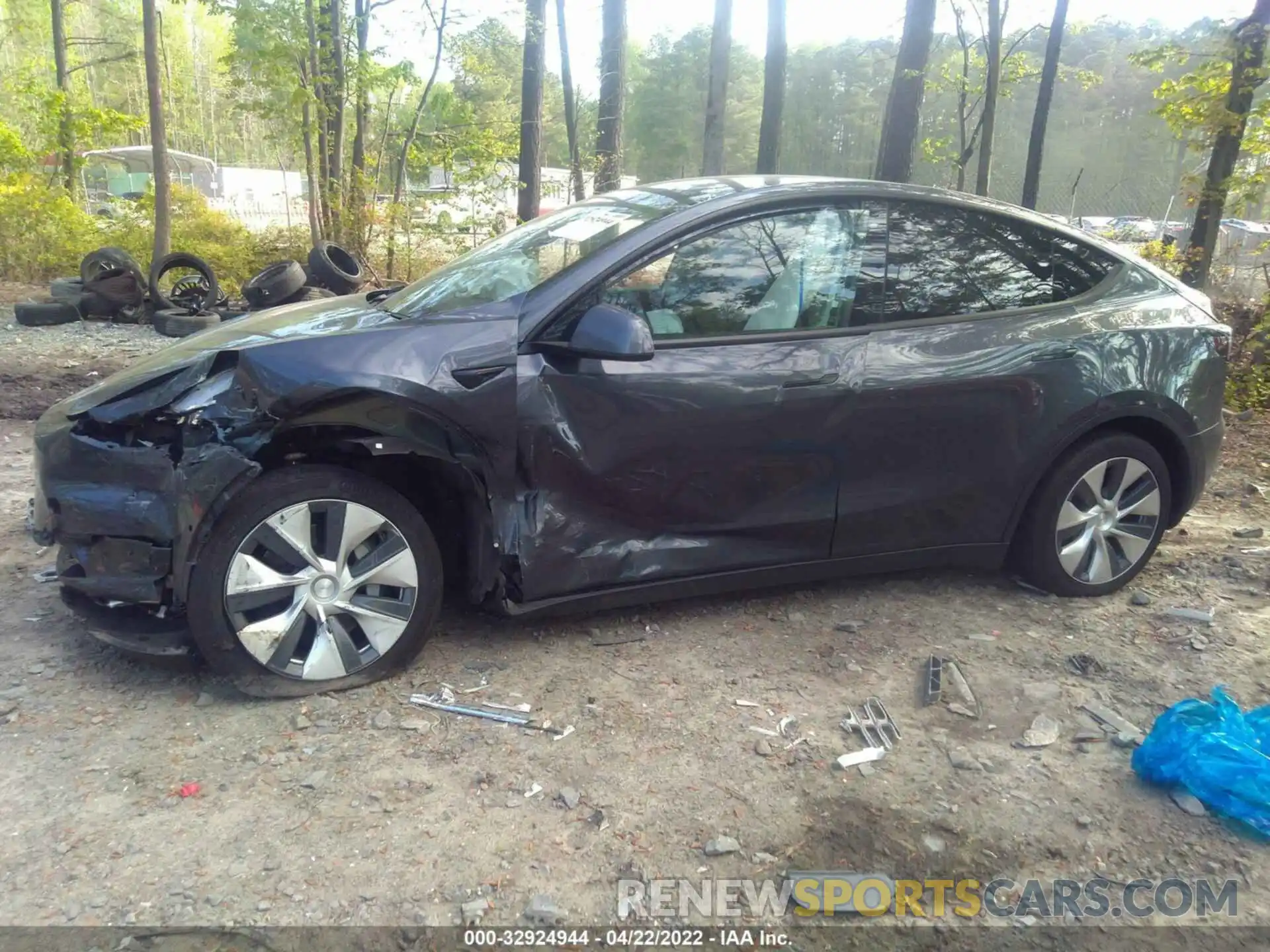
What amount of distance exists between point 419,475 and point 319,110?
10.9 meters

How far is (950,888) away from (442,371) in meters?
2.13

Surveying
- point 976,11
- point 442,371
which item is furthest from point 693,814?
point 976,11

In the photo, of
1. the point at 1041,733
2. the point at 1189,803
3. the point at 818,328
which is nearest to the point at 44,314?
the point at 818,328

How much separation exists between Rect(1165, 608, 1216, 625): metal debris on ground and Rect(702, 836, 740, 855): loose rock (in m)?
2.57

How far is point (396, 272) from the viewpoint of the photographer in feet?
41.9

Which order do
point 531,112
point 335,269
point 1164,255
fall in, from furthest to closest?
point 531,112 < point 1164,255 < point 335,269

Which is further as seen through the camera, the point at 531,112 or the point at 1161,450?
the point at 531,112

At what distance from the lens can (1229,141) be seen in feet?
29.6

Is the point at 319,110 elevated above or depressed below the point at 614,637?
above

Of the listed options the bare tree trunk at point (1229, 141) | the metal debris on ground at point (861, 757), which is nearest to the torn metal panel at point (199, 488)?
the metal debris on ground at point (861, 757)

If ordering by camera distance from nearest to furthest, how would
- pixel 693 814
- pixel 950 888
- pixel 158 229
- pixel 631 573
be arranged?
1. pixel 950 888
2. pixel 693 814
3. pixel 631 573
4. pixel 158 229

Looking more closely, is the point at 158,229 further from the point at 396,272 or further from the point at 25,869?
the point at 25,869

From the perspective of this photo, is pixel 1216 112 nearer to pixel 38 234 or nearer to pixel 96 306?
pixel 96 306

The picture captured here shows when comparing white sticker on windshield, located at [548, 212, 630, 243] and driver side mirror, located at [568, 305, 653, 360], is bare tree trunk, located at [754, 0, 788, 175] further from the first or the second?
driver side mirror, located at [568, 305, 653, 360]
